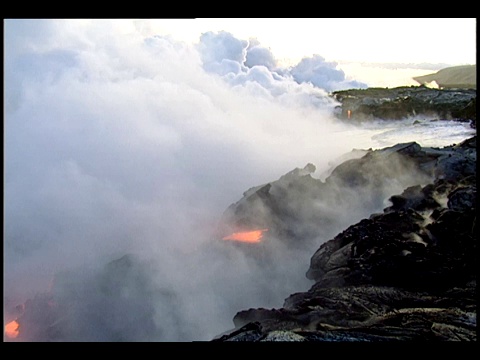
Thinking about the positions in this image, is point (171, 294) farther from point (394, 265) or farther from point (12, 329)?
point (394, 265)

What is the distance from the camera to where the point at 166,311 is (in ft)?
→ 21.2

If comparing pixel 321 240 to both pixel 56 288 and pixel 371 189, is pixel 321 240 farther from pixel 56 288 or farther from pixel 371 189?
pixel 56 288

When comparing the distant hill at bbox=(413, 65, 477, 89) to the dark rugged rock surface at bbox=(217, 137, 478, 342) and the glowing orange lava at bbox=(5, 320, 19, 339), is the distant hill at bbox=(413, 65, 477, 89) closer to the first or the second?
the dark rugged rock surface at bbox=(217, 137, 478, 342)

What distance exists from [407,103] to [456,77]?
959mm

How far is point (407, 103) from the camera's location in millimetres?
7617

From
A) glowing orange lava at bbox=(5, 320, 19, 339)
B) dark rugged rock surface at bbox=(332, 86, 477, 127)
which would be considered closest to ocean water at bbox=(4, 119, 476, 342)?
glowing orange lava at bbox=(5, 320, 19, 339)

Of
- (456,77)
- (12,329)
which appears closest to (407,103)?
(456,77)

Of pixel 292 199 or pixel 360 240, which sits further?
pixel 292 199

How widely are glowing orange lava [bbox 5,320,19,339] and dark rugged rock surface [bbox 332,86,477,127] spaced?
6477 mm

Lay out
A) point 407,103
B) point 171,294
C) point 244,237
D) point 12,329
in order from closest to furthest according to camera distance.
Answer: point 12,329, point 171,294, point 244,237, point 407,103

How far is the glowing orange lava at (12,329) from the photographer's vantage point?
5.73m

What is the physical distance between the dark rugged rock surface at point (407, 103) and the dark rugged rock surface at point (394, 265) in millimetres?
654

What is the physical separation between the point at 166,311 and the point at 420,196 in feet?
15.9
